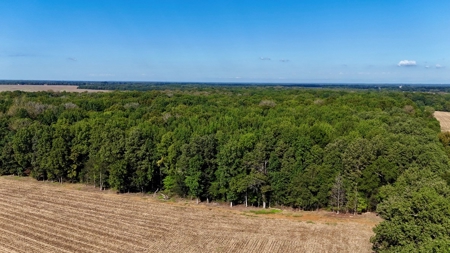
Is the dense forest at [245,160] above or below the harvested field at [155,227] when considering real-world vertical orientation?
above

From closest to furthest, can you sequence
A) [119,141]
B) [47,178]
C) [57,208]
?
[57,208] → [119,141] → [47,178]

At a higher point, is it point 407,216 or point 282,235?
point 407,216

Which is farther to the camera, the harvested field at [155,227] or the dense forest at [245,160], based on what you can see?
the dense forest at [245,160]

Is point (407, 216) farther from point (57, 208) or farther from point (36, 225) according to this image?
point (57, 208)

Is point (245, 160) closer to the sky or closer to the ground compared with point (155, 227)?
closer to the sky

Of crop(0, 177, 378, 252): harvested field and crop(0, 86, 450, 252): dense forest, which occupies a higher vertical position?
crop(0, 86, 450, 252): dense forest

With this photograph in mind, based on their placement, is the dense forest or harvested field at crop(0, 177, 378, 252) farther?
the dense forest

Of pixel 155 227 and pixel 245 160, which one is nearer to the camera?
pixel 155 227

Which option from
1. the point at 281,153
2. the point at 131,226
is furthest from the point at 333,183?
the point at 131,226
